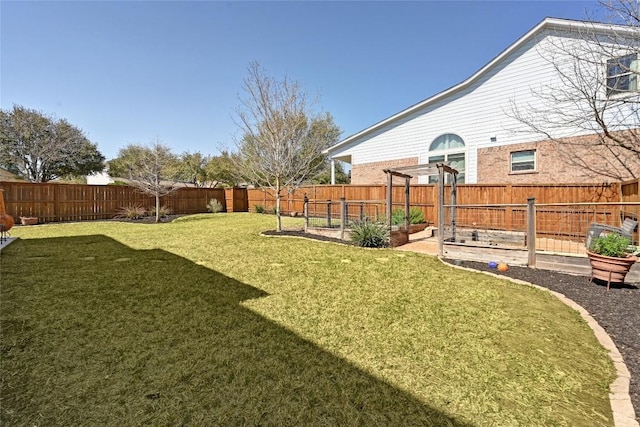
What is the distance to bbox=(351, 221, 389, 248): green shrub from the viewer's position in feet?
26.5

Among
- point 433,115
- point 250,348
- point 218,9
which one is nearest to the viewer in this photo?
point 250,348

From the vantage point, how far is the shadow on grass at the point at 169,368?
71.9 inches

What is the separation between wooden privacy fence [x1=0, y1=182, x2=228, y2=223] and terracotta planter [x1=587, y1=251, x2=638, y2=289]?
65.9 ft

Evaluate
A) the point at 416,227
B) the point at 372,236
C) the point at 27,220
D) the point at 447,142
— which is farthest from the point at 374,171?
the point at 27,220

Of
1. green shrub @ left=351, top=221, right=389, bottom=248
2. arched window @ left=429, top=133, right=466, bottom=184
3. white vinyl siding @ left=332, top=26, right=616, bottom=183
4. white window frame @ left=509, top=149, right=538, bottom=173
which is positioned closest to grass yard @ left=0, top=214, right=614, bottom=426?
green shrub @ left=351, top=221, right=389, bottom=248

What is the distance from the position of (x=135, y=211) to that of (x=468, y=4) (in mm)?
Result: 18230

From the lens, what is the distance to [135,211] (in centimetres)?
1631

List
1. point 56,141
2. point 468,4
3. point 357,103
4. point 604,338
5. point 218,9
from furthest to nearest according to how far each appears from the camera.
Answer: point 56,141
point 357,103
point 468,4
point 218,9
point 604,338

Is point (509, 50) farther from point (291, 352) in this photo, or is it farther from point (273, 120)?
point (291, 352)

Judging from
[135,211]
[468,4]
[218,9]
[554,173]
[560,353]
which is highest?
[468,4]

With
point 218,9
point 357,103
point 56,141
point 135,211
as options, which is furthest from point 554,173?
point 56,141

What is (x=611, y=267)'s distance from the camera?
14.5ft

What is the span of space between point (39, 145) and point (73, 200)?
14.2 metres

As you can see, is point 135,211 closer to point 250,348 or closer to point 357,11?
point 357,11
